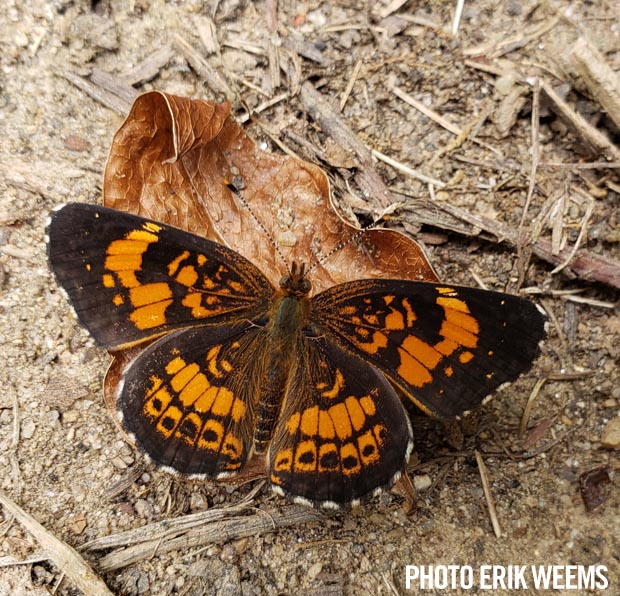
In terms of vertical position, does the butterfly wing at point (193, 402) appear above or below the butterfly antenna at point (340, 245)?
below

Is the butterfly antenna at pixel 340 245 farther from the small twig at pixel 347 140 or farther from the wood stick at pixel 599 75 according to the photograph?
the wood stick at pixel 599 75

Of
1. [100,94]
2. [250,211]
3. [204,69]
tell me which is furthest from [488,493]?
[100,94]

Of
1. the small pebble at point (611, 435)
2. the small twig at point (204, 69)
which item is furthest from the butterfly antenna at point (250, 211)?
the small pebble at point (611, 435)

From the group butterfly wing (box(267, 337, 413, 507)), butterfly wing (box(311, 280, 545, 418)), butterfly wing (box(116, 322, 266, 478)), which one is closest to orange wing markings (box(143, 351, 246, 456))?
butterfly wing (box(116, 322, 266, 478))

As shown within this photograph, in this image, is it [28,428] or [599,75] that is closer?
[28,428]

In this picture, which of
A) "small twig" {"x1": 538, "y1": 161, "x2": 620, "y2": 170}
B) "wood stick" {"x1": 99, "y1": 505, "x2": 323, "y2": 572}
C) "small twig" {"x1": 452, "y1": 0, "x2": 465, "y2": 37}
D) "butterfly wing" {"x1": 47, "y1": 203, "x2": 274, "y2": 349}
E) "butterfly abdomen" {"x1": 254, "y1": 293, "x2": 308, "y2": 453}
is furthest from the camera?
"small twig" {"x1": 452, "y1": 0, "x2": 465, "y2": 37}

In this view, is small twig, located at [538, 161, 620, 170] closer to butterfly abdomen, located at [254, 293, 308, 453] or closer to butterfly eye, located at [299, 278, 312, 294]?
butterfly eye, located at [299, 278, 312, 294]

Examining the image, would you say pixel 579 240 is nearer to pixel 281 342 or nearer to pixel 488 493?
pixel 488 493
